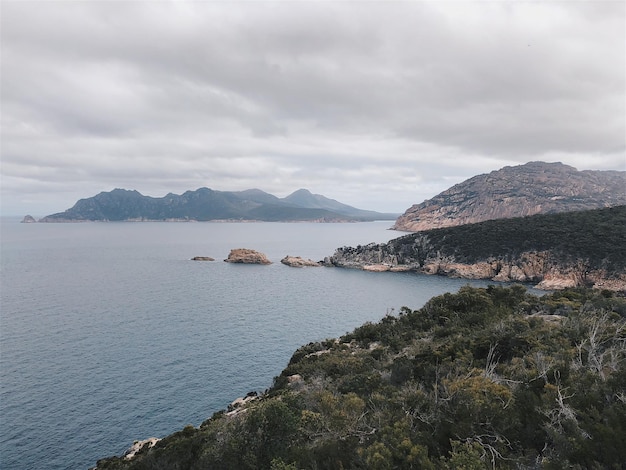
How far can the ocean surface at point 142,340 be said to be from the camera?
28359mm

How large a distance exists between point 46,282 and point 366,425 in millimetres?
90499

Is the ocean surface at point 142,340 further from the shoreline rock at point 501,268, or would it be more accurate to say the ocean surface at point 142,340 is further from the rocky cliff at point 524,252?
the rocky cliff at point 524,252

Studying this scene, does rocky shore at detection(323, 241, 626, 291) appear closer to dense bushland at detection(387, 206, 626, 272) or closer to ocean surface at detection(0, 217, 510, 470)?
dense bushland at detection(387, 206, 626, 272)

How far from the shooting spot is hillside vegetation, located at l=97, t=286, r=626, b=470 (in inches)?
431

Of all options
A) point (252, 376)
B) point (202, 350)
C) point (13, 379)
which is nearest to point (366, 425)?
point (252, 376)

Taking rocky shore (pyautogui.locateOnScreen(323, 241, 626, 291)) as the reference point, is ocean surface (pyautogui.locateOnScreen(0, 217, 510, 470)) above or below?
below

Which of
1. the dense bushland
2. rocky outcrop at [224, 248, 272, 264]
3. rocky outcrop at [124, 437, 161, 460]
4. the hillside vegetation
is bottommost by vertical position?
rocky outcrop at [124, 437, 161, 460]

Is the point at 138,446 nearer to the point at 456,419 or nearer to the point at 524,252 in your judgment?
the point at 456,419

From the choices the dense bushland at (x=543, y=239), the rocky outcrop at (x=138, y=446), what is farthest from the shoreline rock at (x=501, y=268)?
A: the rocky outcrop at (x=138, y=446)

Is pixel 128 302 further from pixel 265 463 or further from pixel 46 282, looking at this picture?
pixel 265 463

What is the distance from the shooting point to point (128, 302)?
216 ft

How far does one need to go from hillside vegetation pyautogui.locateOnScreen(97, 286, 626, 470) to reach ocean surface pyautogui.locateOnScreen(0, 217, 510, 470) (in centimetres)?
674

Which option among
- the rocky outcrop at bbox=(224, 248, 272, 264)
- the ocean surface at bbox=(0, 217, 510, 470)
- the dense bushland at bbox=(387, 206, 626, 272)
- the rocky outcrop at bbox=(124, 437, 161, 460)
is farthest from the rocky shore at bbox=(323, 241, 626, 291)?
the rocky outcrop at bbox=(124, 437, 161, 460)

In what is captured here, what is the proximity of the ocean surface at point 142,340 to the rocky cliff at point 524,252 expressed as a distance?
37.6ft
